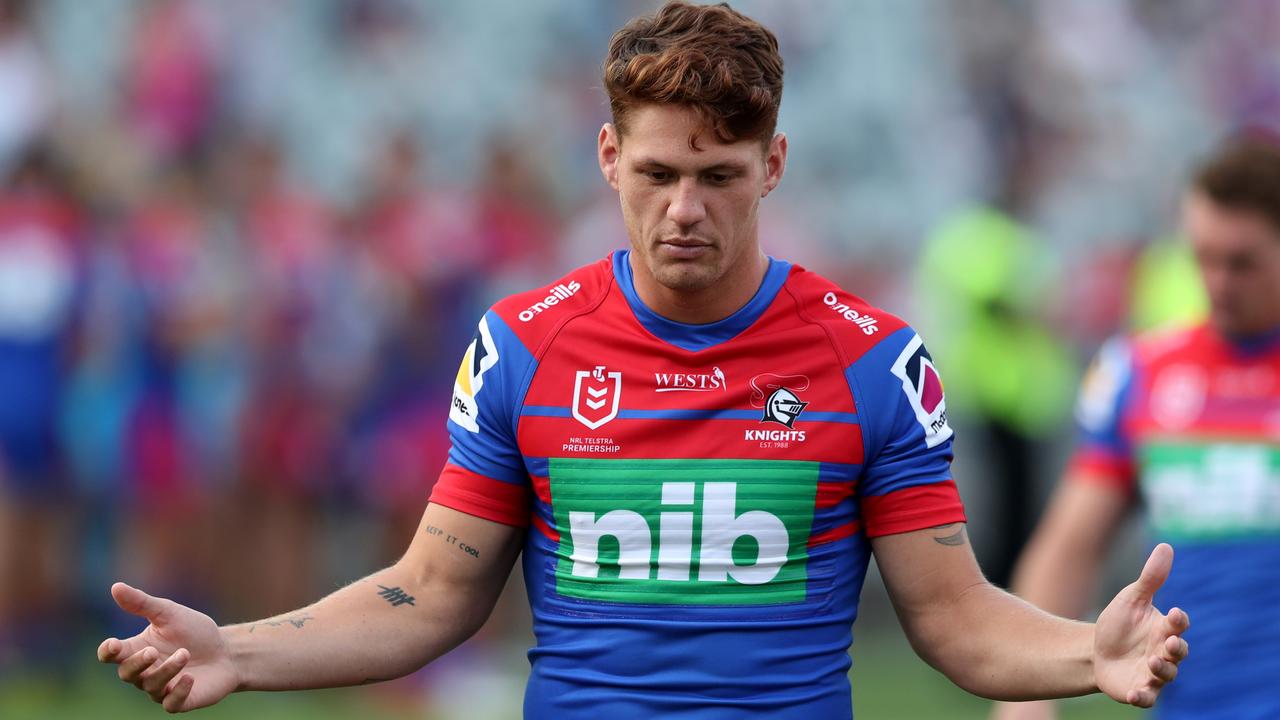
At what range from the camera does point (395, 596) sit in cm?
453

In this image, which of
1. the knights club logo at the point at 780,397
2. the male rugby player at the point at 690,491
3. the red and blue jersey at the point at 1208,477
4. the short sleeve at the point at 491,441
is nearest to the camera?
the male rugby player at the point at 690,491

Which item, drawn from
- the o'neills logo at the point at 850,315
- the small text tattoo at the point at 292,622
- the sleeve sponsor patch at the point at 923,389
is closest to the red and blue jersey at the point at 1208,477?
the sleeve sponsor patch at the point at 923,389

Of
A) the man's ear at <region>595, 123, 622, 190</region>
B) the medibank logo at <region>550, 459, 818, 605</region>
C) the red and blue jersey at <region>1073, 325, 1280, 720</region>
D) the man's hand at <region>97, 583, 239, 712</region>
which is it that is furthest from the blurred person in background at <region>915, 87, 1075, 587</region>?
the man's hand at <region>97, 583, 239, 712</region>

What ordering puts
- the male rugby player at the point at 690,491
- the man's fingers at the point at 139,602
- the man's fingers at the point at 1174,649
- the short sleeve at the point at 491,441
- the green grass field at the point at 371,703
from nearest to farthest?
the man's fingers at the point at 1174,649 < the man's fingers at the point at 139,602 < the male rugby player at the point at 690,491 < the short sleeve at the point at 491,441 < the green grass field at the point at 371,703

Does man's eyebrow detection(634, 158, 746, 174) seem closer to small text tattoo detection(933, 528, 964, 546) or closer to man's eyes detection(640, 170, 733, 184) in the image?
man's eyes detection(640, 170, 733, 184)

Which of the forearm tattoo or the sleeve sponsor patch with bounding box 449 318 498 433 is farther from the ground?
the sleeve sponsor patch with bounding box 449 318 498 433

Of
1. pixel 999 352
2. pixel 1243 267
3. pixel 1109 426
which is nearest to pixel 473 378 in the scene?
pixel 1109 426

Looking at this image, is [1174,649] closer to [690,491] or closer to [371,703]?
[690,491]

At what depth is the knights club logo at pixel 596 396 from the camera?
4.40m

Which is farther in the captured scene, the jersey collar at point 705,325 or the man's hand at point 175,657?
the jersey collar at point 705,325

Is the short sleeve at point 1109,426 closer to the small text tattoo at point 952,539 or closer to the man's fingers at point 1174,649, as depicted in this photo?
the small text tattoo at point 952,539

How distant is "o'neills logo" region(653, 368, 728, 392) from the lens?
440 centimetres

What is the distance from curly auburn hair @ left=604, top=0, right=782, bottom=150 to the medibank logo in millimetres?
727

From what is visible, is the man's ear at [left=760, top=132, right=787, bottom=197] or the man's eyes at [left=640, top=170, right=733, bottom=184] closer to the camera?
the man's eyes at [left=640, top=170, right=733, bottom=184]
